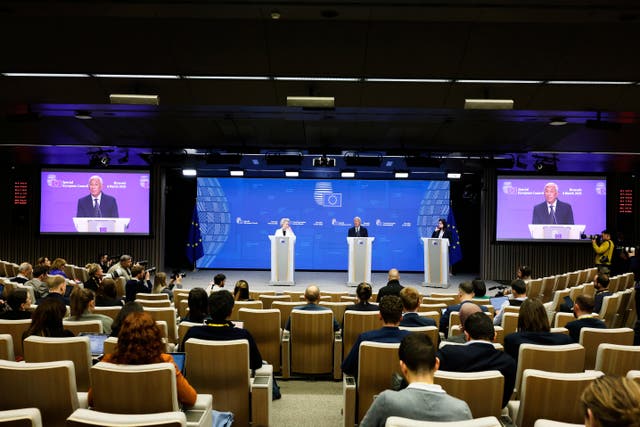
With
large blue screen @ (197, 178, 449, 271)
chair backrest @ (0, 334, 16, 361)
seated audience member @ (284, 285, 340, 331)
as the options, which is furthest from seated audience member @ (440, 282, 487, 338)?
large blue screen @ (197, 178, 449, 271)

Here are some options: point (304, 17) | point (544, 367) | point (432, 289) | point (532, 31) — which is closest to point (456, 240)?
point (432, 289)

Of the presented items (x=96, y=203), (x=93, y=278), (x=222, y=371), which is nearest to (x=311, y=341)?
(x=222, y=371)

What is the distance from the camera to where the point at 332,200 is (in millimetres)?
16297

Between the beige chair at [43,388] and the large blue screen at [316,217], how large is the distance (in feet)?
44.2

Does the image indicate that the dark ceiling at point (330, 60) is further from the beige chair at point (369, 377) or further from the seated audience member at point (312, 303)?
the beige chair at point (369, 377)

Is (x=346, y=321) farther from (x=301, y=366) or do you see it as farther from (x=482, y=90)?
(x=482, y=90)

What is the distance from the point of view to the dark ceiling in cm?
600

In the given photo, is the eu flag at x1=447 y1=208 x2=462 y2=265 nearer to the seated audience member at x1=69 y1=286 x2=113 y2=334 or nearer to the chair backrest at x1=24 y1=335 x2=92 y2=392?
the seated audience member at x1=69 y1=286 x2=113 y2=334

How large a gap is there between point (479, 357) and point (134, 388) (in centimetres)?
198

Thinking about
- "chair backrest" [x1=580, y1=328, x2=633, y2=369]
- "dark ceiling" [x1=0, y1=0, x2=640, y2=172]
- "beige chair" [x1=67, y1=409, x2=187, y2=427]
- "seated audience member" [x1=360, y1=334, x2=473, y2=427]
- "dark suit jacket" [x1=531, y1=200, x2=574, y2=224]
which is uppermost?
"dark ceiling" [x1=0, y1=0, x2=640, y2=172]

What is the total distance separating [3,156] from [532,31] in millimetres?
13896

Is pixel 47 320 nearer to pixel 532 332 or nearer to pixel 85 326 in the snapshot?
pixel 85 326

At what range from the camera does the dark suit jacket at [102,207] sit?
14750mm

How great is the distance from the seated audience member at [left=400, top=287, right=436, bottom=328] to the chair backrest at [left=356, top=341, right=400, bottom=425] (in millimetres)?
962
